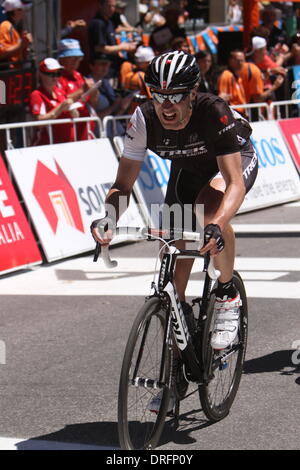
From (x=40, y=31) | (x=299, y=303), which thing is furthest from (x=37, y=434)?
(x=40, y=31)

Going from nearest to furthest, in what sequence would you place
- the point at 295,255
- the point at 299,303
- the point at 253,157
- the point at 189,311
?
1. the point at 189,311
2. the point at 253,157
3. the point at 299,303
4. the point at 295,255

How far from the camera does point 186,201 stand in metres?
Answer: 5.55

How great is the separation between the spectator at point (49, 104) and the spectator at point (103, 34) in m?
3.01

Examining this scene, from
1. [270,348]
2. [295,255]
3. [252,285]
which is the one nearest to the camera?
[270,348]

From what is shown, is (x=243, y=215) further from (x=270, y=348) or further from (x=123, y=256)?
(x=270, y=348)

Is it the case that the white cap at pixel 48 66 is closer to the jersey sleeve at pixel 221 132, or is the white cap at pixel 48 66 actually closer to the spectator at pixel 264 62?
the spectator at pixel 264 62

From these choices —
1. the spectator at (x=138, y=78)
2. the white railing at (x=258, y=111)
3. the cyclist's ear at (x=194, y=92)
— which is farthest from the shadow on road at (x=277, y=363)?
the white railing at (x=258, y=111)

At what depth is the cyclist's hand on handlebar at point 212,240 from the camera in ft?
15.1

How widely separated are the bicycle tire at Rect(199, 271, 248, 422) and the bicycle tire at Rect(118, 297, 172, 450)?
483mm

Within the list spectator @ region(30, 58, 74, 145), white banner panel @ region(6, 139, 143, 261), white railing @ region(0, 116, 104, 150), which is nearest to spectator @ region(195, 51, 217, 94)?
white railing @ region(0, 116, 104, 150)

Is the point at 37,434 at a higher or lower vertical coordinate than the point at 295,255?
higher

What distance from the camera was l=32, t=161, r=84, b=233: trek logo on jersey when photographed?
36.4 feet

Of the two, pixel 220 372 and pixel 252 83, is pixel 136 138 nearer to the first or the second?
pixel 220 372
